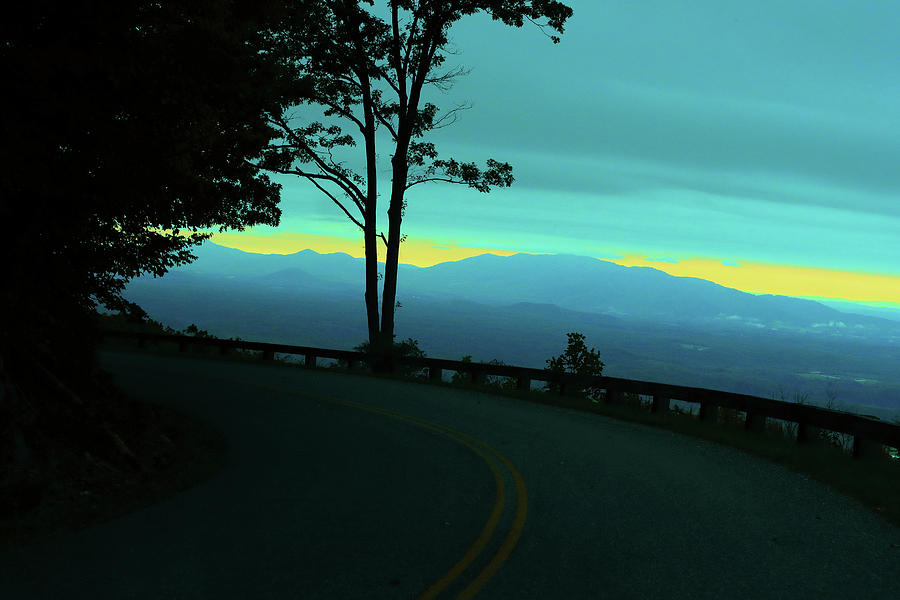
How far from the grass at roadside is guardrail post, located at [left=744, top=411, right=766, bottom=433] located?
0.15m

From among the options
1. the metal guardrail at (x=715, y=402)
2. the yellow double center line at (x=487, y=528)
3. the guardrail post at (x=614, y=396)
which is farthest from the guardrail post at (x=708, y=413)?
the yellow double center line at (x=487, y=528)

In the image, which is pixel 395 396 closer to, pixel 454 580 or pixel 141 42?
pixel 141 42

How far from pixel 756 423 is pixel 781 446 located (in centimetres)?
177

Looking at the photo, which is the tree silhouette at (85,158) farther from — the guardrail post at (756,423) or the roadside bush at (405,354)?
the roadside bush at (405,354)

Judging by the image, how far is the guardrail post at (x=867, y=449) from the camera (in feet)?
40.3

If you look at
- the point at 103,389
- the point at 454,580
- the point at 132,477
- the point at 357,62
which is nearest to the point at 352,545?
the point at 454,580

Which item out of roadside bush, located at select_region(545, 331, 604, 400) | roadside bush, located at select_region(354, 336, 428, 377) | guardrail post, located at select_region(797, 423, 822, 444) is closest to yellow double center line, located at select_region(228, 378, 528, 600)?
guardrail post, located at select_region(797, 423, 822, 444)

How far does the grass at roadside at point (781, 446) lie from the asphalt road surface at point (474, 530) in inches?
15.9

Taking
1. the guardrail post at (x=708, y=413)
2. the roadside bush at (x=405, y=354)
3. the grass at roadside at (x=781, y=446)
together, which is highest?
the roadside bush at (x=405, y=354)

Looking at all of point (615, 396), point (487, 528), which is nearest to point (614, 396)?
point (615, 396)

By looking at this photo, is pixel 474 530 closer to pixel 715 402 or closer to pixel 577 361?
pixel 715 402

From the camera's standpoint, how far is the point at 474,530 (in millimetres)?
7465

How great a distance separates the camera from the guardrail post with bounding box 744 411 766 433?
1538 cm

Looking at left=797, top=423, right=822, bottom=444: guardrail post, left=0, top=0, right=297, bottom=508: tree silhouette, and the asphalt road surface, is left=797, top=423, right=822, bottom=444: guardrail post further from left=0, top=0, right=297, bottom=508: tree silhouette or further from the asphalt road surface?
left=0, top=0, right=297, bottom=508: tree silhouette
